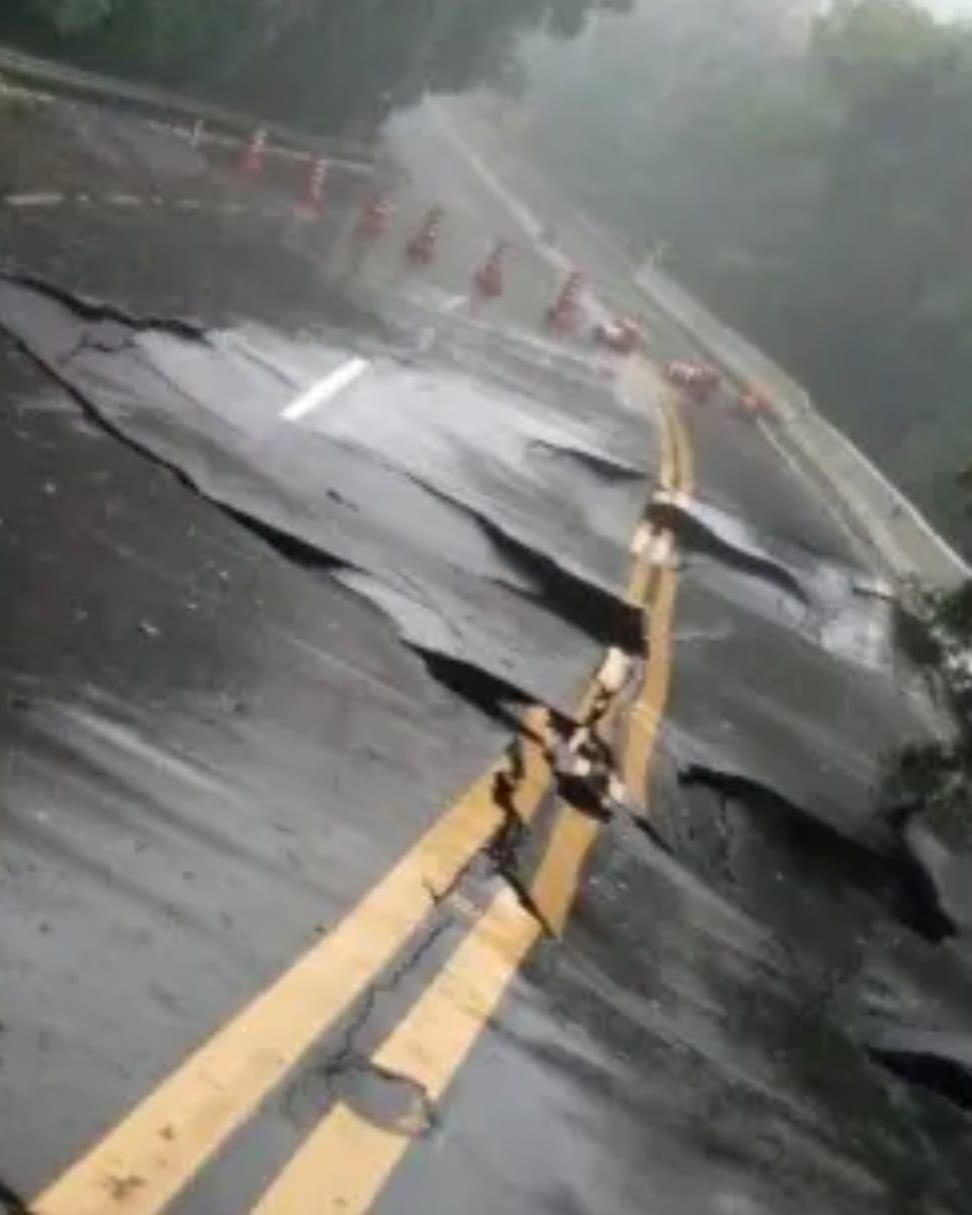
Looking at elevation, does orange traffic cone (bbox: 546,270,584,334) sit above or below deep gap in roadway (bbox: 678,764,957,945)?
above

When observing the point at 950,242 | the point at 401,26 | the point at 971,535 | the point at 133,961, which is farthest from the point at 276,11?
the point at 133,961

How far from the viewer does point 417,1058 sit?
5262mm

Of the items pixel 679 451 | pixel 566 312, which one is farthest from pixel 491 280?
pixel 679 451

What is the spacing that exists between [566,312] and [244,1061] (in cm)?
3062

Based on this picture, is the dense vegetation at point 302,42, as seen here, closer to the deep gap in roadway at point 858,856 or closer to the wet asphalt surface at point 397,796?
the wet asphalt surface at point 397,796

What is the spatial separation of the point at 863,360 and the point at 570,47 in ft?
170

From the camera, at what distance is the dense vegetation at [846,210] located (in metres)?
55.8

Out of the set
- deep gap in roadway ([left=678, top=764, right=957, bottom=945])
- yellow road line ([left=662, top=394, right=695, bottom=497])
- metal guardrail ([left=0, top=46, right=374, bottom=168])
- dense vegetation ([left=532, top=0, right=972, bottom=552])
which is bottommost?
deep gap in roadway ([left=678, top=764, right=957, bottom=945])

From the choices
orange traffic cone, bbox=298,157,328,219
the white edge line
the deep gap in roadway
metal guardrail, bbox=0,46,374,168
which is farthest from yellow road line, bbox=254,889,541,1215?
orange traffic cone, bbox=298,157,328,219

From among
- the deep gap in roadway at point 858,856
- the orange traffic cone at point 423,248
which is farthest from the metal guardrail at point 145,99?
the deep gap in roadway at point 858,856

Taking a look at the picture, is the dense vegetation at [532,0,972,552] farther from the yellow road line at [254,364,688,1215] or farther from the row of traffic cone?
the yellow road line at [254,364,688,1215]

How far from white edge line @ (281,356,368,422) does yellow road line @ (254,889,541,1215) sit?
8148 millimetres

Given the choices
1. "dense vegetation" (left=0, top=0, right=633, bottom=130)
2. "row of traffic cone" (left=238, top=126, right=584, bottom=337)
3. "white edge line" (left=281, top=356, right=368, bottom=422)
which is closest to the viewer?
"white edge line" (left=281, top=356, right=368, bottom=422)

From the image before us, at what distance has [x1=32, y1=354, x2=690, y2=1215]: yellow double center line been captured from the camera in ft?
13.7
